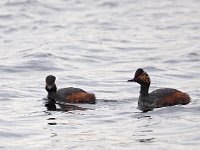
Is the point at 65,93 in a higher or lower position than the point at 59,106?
higher

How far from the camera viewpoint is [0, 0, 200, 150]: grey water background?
16.1 metres

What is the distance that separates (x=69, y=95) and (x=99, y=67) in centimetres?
596

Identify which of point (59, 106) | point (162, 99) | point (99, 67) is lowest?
point (59, 106)

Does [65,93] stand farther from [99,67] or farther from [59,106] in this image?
[99,67]

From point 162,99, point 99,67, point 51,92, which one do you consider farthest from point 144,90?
point 99,67

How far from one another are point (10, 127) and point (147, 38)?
581 inches

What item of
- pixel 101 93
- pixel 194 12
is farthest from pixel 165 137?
pixel 194 12

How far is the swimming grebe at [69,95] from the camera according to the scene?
19500 millimetres

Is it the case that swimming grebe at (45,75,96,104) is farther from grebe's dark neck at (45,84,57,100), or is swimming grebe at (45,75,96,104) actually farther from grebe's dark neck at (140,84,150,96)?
grebe's dark neck at (140,84,150,96)

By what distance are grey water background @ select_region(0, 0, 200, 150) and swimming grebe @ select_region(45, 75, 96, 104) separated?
33 cm

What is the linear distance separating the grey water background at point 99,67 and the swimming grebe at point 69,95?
330 mm

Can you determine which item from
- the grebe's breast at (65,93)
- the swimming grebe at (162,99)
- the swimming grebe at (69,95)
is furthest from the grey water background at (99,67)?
the grebe's breast at (65,93)

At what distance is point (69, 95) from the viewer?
19656mm

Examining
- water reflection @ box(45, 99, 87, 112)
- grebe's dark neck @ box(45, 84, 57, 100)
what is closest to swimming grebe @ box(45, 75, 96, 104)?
grebe's dark neck @ box(45, 84, 57, 100)
